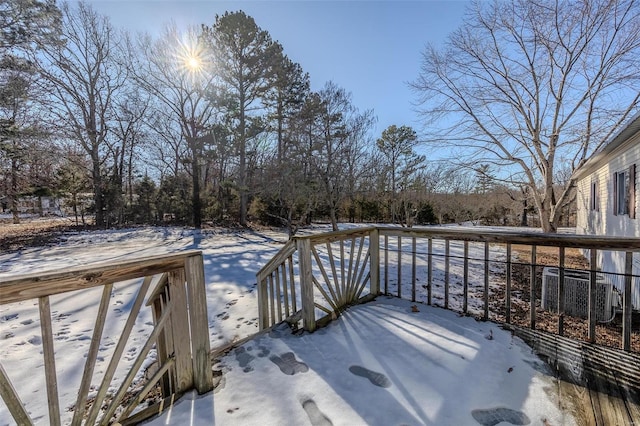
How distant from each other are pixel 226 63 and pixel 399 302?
14.8 m

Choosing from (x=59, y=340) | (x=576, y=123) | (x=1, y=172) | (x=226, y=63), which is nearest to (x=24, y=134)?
(x=1, y=172)

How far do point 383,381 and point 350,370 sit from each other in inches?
9.8

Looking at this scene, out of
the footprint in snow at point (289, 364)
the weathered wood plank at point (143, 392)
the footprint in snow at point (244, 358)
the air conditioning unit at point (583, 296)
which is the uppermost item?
the weathered wood plank at point (143, 392)

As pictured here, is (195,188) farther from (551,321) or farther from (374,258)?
(551,321)

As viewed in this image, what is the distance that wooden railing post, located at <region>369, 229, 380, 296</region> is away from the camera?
11.6 ft

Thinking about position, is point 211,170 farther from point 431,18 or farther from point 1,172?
point 431,18

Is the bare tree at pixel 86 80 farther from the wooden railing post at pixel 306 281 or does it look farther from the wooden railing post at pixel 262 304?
the wooden railing post at pixel 306 281

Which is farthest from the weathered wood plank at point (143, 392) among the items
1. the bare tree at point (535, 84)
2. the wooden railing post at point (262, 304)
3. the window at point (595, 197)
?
the bare tree at point (535, 84)

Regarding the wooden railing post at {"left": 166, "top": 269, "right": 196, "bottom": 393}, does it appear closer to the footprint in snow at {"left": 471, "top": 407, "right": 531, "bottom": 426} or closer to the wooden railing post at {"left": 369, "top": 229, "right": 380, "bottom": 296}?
the footprint in snow at {"left": 471, "top": 407, "right": 531, "bottom": 426}

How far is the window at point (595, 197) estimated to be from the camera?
317 inches

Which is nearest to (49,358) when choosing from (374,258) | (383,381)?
(383,381)

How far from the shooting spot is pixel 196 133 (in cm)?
1519

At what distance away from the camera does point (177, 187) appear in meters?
17.4

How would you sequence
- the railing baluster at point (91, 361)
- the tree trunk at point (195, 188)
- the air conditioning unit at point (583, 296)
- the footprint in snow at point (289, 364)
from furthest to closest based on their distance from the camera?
the tree trunk at point (195, 188) → the air conditioning unit at point (583, 296) → the footprint in snow at point (289, 364) → the railing baluster at point (91, 361)
